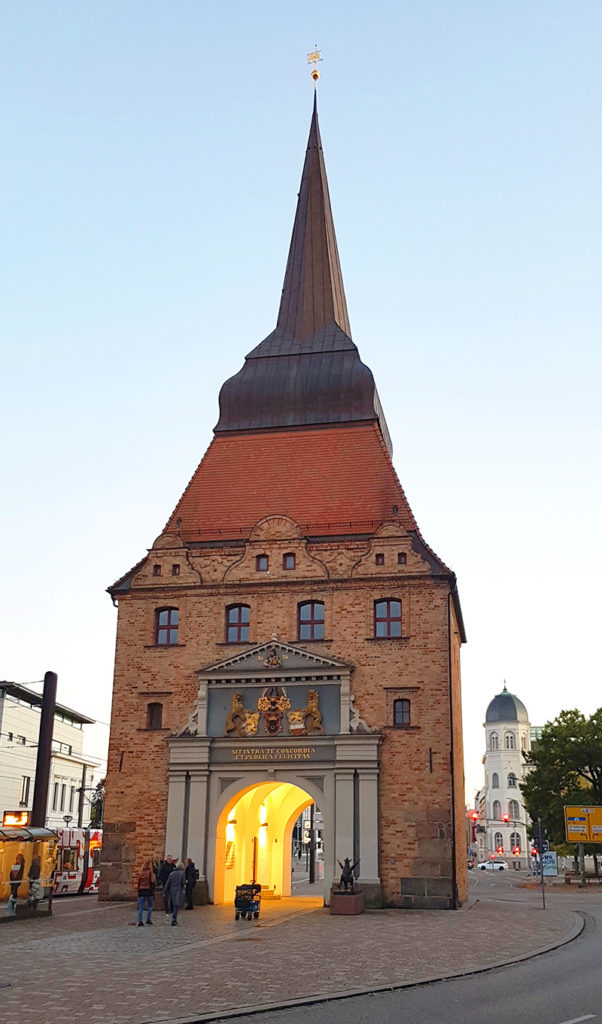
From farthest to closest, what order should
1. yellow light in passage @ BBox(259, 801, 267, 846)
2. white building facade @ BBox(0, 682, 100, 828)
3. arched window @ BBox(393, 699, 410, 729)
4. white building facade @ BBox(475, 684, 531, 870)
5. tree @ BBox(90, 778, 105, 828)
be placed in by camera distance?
1. white building facade @ BBox(475, 684, 531, 870)
2. tree @ BBox(90, 778, 105, 828)
3. white building facade @ BBox(0, 682, 100, 828)
4. yellow light in passage @ BBox(259, 801, 267, 846)
5. arched window @ BBox(393, 699, 410, 729)

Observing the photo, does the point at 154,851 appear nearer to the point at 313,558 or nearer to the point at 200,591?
the point at 200,591

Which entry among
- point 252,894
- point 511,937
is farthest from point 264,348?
point 511,937

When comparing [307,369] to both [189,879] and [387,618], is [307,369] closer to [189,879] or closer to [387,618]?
[387,618]

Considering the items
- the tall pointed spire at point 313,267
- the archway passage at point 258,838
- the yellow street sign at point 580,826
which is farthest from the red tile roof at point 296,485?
the yellow street sign at point 580,826

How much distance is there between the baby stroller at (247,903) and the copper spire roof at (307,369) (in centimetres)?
1802

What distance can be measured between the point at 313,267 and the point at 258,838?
78.2ft

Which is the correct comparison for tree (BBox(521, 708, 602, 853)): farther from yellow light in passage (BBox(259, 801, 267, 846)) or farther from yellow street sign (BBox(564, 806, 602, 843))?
yellow light in passage (BBox(259, 801, 267, 846))

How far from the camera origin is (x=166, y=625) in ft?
114

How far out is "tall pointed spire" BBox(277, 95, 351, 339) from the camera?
42781 mm

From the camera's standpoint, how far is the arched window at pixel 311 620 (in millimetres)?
33469

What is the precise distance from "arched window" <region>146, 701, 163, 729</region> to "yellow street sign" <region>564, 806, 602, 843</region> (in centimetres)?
1856

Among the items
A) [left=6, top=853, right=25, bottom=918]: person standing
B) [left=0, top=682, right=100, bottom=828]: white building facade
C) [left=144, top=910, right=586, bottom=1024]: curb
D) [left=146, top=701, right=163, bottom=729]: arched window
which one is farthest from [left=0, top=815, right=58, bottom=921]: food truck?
[left=0, top=682, right=100, bottom=828]: white building facade

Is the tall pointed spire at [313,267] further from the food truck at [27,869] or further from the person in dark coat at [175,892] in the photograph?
the person in dark coat at [175,892]

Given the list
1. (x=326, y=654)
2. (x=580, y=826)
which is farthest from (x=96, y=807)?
(x=326, y=654)
